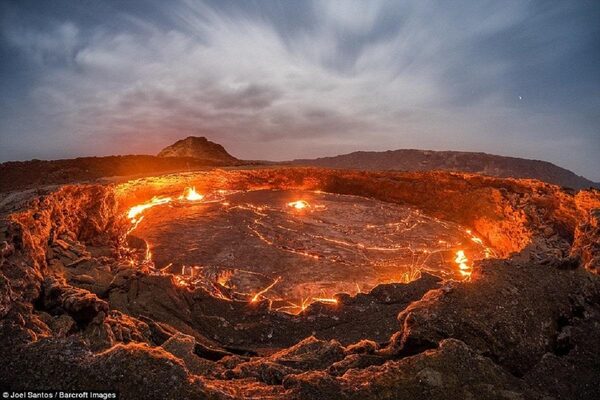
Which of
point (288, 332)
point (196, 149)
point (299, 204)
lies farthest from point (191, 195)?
point (196, 149)

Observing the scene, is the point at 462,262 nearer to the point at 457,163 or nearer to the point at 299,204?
the point at 299,204

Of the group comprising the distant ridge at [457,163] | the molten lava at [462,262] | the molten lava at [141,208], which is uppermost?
the distant ridge at [457,163]

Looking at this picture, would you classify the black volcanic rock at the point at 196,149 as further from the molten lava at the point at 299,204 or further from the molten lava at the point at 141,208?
the molten lava at the point at 299,204

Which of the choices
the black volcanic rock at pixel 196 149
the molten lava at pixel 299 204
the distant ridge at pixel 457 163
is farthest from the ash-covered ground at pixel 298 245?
the black volcanic rock at pixel 196 149

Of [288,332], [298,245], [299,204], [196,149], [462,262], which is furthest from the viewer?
[196,149]

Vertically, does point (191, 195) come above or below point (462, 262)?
above

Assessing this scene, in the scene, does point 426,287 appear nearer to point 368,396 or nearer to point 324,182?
point 368,396

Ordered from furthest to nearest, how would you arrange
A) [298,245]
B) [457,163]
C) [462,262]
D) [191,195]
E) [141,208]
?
1. [457,163]
2. [191,195]
3. [141,208]
4. [298,245]
5. [462,262]
